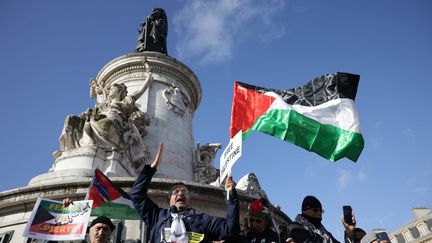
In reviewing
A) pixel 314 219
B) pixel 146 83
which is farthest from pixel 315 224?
pixel 146 83

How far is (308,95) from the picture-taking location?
7836 mm

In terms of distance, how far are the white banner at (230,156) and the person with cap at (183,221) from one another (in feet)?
2.47

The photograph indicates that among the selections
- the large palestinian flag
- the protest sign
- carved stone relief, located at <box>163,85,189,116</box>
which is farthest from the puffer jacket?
carved stone relief, located at <box>163,85,189,116</box>

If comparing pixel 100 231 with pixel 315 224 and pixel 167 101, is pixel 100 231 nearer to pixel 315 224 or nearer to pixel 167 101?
pixel 315 224

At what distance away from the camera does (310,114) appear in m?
7.45

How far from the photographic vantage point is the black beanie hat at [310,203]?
5.05 metres

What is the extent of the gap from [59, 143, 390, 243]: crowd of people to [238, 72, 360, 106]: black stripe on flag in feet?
9.89

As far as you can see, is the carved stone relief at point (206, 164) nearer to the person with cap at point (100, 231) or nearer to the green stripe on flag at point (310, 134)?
the green stripe on flag at point (310, 134)

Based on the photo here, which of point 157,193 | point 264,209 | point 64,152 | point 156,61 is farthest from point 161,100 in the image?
point 264,209

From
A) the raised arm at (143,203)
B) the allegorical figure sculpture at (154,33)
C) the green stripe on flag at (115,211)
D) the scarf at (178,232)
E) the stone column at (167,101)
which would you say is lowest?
the scarf at (178,232)

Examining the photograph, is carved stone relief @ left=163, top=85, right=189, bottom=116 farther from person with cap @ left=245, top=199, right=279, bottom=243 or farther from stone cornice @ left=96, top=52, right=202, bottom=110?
person with cap @ left=245, top=199, right=279, bottom=243

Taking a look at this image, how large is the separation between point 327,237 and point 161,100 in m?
10.4

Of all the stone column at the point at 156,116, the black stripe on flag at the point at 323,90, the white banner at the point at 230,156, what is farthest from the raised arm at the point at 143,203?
the stone column at the point at 156,116

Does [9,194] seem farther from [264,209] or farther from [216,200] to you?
[264,209]
